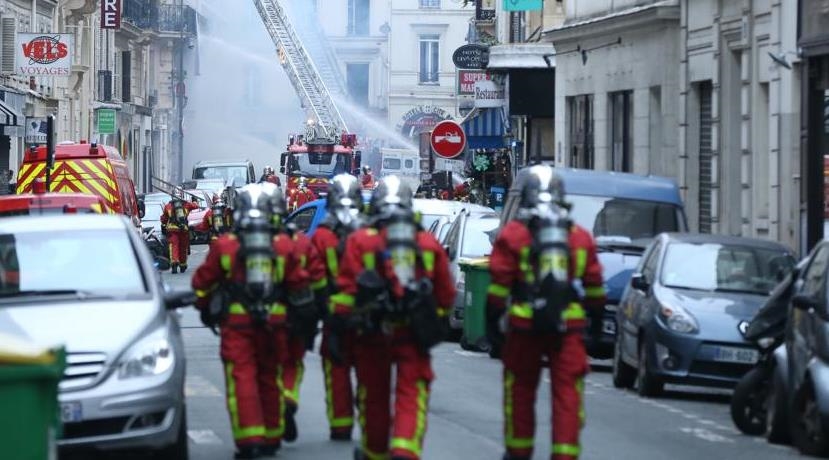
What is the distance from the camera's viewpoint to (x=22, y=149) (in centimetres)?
5681

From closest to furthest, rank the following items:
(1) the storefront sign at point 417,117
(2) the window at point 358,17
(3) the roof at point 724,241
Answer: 1. (3) the roof at point 724,241
2. (1) the storefront sign at point 417,117
3. (2) the window at point 358,17

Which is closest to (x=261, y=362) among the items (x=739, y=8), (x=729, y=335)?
(x=729, y=335)

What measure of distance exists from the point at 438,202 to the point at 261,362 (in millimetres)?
16837

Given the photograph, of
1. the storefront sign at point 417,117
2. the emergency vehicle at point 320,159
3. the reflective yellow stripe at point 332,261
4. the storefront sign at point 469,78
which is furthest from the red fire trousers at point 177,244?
the storefront sign at point 417,117

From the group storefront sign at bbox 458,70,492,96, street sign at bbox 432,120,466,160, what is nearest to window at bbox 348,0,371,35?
storefront sign at bbox 458,70,492,96

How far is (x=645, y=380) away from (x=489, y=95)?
98.3 feet

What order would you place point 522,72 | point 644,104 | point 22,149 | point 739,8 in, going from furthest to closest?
point 22,149
point 522,72
point 644,104
point 739,8

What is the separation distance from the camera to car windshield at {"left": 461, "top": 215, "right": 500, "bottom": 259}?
25.0 meters

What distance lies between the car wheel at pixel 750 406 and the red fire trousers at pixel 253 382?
3.89m

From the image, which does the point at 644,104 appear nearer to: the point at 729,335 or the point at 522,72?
the point at 522,72

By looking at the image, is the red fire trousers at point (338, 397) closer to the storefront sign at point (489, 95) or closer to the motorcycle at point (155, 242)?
the motorcycle at point (155, 242)

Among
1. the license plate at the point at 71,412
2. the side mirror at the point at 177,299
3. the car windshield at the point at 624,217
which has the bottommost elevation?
the license plate at the point at 71,412

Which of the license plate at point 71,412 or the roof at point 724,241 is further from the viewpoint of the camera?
the roof at point 724,241

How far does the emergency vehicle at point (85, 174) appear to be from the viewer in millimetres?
34500
